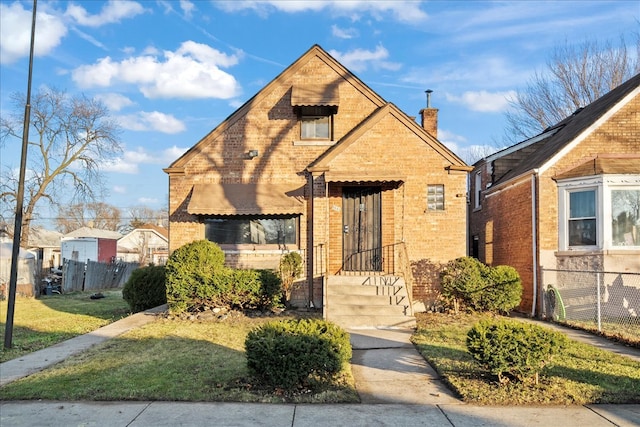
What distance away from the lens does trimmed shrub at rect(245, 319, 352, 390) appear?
239 inches

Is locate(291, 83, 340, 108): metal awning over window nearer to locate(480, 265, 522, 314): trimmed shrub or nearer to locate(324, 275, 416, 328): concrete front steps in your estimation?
locate(324, 275, 416, 328): concrete front steps

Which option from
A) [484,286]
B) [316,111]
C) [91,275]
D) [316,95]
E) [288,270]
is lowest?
[91,275]

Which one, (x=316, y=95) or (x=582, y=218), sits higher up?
(x=316, y=95)

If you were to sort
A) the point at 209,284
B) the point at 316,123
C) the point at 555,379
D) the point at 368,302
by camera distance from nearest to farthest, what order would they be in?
the point at 555,379 < the point at 368,302 < the point at 209,284 < the point at 316,123

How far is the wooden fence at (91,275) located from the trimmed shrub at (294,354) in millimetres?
23927

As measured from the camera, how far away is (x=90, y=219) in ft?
223

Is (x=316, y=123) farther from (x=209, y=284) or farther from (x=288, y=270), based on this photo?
(x=209, y=284)

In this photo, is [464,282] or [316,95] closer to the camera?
[464,282]

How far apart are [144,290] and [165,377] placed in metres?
8.27

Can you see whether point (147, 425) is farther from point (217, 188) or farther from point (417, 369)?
point (217, 188)

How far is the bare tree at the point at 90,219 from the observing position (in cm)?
6575

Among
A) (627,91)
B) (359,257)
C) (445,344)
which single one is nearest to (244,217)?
(359,257)

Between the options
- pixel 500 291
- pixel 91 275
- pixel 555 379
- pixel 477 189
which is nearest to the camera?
pixel 555 379

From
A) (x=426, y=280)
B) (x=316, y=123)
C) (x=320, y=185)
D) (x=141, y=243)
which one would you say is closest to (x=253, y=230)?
(x=320, y=185)
